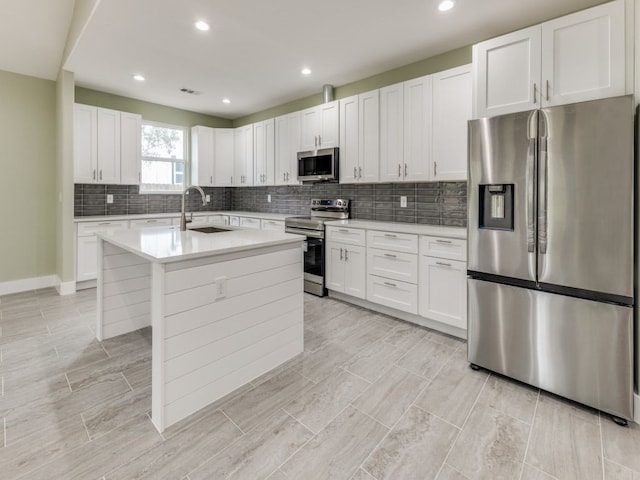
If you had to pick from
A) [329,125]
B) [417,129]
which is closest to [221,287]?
[417,129]

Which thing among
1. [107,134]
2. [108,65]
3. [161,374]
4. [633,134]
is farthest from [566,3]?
[107,134]

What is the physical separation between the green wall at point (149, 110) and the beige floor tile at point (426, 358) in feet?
17.0

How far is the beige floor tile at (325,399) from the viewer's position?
183 cm

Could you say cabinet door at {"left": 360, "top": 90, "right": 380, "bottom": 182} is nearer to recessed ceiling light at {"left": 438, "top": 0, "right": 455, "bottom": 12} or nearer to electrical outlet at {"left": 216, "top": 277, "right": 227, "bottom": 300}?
recessed ceiling light at {"left": 438, "top": 0, "right": 455, "bottom": 12}

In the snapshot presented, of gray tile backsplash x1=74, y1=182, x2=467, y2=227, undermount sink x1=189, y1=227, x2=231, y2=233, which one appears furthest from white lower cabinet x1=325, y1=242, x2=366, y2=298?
undermount sink x1=189, y1=227, x2=231, y2=233

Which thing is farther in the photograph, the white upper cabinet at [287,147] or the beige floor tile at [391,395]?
the white upper cabinet at [287,147]

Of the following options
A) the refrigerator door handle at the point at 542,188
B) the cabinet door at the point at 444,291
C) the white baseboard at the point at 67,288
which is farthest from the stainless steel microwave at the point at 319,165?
the white baseboard at the point at 67,288

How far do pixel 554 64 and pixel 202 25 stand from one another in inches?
110

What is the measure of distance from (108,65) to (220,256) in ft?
10.9

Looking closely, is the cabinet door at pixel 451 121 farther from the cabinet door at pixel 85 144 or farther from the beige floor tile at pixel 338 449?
the cabinet door at pixel 85 144

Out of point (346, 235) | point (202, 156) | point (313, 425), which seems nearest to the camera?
point (313, 425)

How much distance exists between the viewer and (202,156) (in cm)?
564

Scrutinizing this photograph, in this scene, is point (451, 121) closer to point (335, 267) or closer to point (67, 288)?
point (335, 267)

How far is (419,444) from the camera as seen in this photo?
1.64 meters
